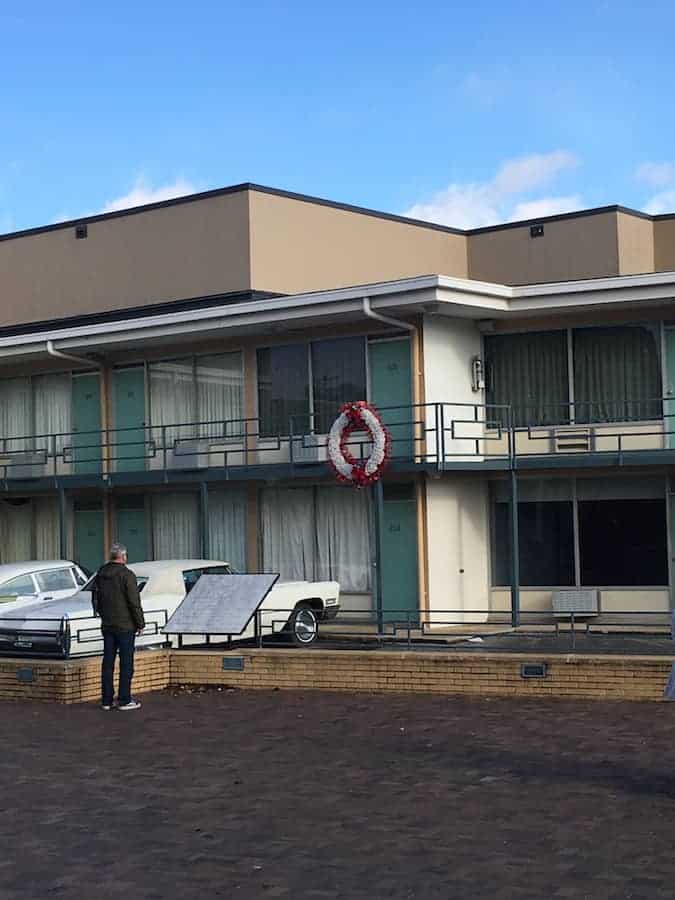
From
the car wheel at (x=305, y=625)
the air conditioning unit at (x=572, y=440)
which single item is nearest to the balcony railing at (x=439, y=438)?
the air conditioning unit at (x=572, y=440)

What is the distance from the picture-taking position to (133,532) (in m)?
26.8

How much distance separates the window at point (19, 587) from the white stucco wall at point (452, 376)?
6709mm

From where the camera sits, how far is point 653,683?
572 inches

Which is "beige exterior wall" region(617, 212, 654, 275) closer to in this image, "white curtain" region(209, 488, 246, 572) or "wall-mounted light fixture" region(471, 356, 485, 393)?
"wall-mounted light fixture" region(471, 356, 485, 393)

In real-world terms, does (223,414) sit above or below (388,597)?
above

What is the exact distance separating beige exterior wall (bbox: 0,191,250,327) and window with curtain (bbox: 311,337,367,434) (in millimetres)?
4423

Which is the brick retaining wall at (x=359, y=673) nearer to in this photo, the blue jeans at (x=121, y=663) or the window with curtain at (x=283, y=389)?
the blue jeans at (x=121, y=663)

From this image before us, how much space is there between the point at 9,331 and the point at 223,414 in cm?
826

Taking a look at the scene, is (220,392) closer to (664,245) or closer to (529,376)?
(529,376)

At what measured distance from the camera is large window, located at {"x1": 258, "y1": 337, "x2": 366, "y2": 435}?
24000 millimetres

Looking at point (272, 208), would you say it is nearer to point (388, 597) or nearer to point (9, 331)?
point (9, 331)

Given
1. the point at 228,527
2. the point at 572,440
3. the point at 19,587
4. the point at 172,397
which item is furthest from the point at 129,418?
the point at 572,440

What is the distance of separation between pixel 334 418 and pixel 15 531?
328 inches

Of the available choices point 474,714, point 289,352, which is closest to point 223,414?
point 289,352
